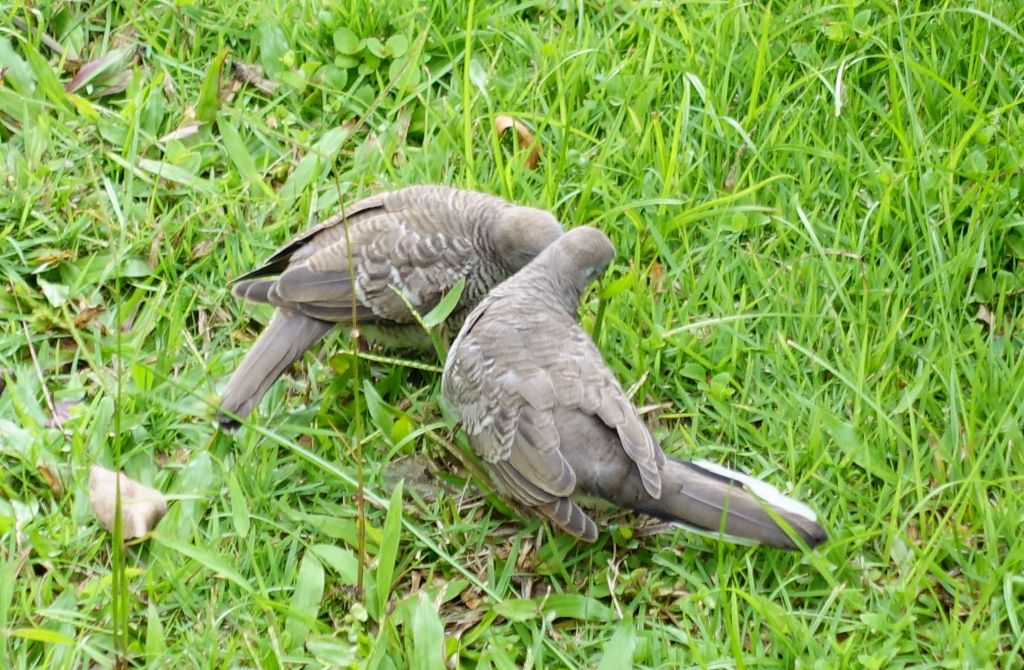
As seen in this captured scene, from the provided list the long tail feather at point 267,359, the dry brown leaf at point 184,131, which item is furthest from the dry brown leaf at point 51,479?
the dry brown leaf at point 184,131

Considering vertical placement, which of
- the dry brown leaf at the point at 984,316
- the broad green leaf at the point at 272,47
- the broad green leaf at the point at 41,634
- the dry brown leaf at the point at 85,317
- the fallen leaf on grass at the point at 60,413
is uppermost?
the broad green leaf at the point at 272,47

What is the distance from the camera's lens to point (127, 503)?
155 inches

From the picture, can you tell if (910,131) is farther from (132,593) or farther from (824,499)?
(132,593)

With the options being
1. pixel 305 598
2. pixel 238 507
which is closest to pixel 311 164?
pixel 238 507

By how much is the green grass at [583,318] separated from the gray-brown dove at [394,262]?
0.22m

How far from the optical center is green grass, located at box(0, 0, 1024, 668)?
375 centimetres

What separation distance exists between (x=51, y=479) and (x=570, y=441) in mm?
1727

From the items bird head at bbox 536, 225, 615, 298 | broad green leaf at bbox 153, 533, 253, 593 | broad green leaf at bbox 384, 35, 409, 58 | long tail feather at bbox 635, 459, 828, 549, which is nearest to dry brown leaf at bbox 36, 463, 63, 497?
broad green leaf at bbox 153, 533, 253, 593

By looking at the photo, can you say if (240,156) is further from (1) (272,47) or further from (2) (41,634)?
(2) (41,634)

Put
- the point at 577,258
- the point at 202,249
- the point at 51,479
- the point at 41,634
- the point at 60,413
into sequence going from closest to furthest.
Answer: the point at 41,634 < the point at 51,479 < the point at 577,258 < the point at 60,413 < the point at 202,249

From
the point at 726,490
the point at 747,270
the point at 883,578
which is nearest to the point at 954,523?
the point at 883,578

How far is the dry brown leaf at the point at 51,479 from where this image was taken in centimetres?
406

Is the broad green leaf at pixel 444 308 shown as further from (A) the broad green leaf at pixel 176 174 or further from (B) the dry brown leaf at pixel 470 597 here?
(A) the broad green leaf at pixel 176 174

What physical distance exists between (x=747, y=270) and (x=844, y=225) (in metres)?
0.43
